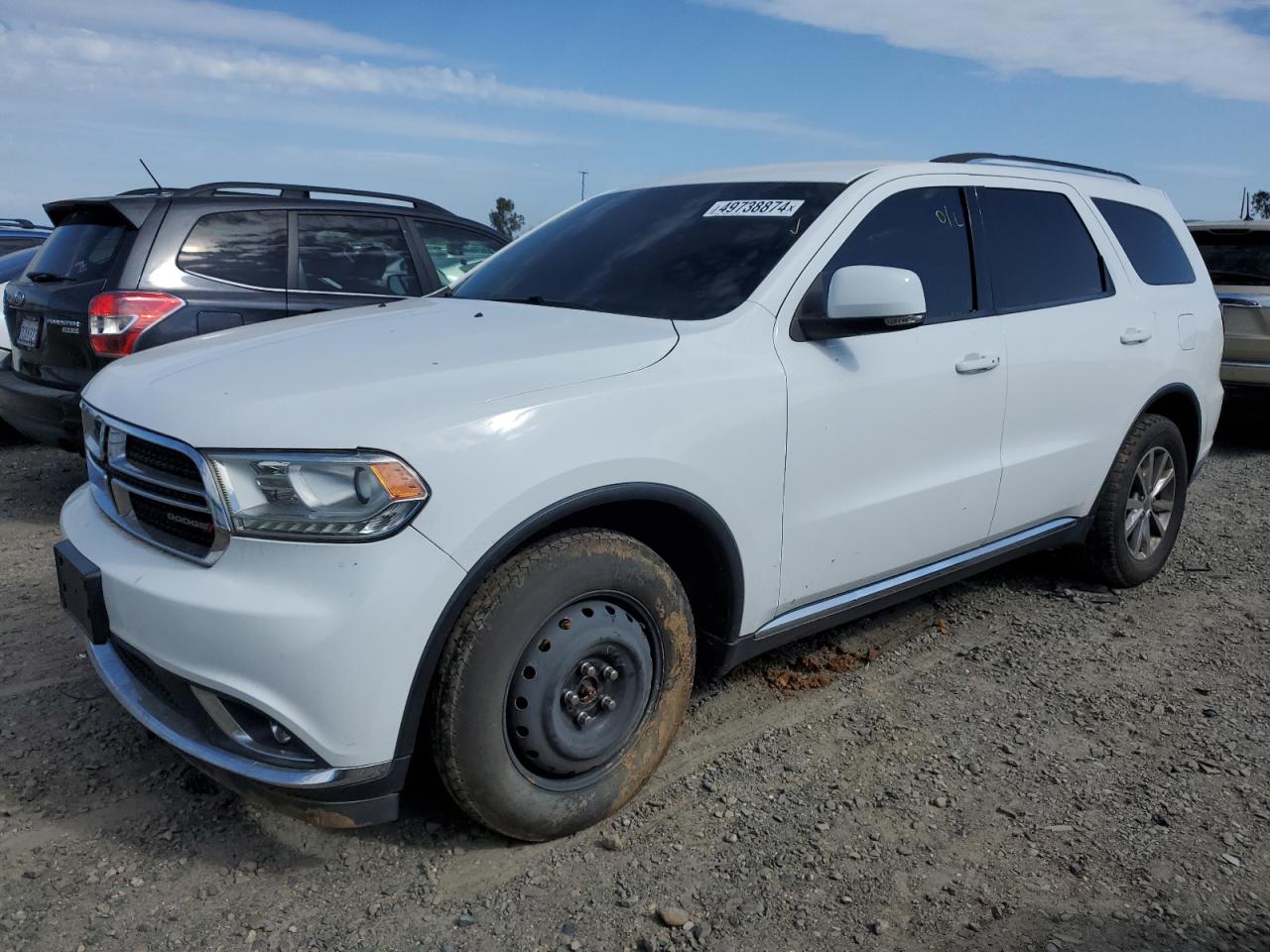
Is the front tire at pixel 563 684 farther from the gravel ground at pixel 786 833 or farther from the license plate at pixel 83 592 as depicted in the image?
the license plate at pixel 83 592

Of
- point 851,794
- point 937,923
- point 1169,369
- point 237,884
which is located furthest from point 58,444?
point 1169,369

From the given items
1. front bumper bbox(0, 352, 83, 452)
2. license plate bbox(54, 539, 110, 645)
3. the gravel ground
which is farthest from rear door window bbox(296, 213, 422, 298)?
license plate bbox(54, 539, 110, 645)

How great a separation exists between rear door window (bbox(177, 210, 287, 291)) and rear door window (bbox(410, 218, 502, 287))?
931 millimetres

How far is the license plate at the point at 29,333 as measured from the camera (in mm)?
5461

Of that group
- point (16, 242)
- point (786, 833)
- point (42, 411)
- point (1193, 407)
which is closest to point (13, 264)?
point (16, 242)

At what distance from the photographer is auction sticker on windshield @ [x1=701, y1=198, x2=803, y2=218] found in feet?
10.9

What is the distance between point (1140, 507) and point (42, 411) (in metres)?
5.38

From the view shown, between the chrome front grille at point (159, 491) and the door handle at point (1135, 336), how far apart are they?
3571 millimetres

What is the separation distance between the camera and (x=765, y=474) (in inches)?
114

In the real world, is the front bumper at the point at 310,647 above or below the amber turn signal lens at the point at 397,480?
below

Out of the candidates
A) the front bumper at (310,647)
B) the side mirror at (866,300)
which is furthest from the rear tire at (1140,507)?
the front bumper at (310,647)

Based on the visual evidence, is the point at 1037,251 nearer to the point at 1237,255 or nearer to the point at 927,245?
the point at 927,245

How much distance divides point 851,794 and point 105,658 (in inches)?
80.8

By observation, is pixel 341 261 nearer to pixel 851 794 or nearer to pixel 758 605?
pixel 758 605
